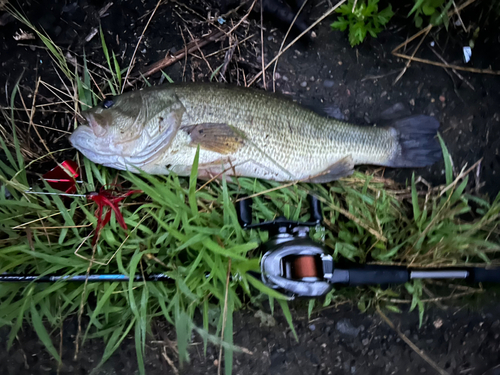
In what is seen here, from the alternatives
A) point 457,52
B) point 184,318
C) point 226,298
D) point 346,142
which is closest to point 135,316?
point 184,318

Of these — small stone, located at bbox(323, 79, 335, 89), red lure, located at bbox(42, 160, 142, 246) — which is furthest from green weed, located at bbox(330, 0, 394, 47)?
red lure, located at bbox(42, 160, 142, 246)

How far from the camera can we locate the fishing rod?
55.3 inches

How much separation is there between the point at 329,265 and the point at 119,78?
1633 millimetres

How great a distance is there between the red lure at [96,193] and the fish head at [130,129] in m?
0.18

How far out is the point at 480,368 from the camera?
2.05 metres

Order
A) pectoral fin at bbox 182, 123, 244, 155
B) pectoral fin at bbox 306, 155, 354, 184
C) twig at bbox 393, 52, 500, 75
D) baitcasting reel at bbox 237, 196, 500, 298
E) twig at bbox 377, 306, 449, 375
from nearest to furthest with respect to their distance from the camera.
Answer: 1. baitcasting reel at bbox 237, 196, 500, 298
2. pectoral fin at bbox 182, 123, 244, 155
3. pectoral fin at bbox 306, 155, 354, 184
4. twig at bbox 377, 306, 449, 375
5. twig at bbox 393, 52, 500, 75

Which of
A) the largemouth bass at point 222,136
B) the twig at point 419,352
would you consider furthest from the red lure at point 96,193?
the twig at point 419,352

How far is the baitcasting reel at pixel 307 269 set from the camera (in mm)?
1400

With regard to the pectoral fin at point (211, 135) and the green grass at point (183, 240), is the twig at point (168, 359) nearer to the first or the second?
the green grass at point (183, 240)

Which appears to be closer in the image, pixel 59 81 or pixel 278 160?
pixel 278 160

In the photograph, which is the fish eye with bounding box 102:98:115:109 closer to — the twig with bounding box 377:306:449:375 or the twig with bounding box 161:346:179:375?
the twig with bounding box 161:346:179:375

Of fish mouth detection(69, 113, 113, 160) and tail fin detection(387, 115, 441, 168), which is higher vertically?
fish mouth detection(69, 113, 113, 160)

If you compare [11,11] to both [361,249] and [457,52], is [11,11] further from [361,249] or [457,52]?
[457,52]

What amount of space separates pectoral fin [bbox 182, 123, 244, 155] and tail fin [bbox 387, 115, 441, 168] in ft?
3.27
